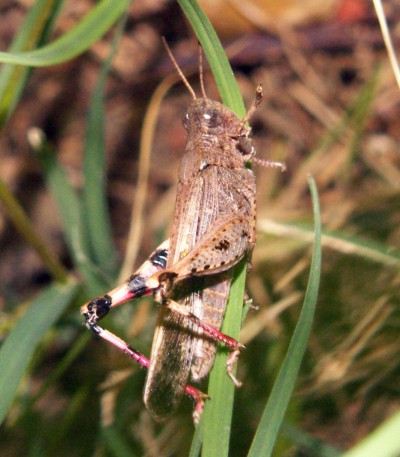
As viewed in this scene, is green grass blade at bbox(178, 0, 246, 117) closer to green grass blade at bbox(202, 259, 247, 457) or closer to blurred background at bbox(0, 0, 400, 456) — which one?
green grass blade at bbox(202, 259, 247, 457)

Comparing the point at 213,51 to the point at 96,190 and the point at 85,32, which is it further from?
the point at 96,190

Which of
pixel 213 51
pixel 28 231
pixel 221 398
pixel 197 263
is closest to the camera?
pixel 221 398

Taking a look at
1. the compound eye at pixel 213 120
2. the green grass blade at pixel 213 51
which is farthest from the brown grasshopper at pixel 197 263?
the green grass blade at pixel 213 51

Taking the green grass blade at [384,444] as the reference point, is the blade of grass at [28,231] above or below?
above

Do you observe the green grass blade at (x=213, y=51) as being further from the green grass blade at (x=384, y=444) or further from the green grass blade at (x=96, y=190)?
the green grass blade at (x=384, y=444)

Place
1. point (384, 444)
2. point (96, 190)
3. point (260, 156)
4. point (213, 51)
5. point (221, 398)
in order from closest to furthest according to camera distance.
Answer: point (384, 444)
point (221, 398)
point (213, 51)
point (96, 190)
point (260, 156)

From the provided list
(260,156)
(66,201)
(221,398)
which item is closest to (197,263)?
(221,398)
